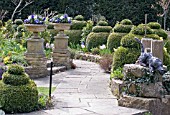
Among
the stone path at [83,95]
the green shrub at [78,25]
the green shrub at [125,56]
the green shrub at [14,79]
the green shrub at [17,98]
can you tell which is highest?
the green shrub at [78,25]

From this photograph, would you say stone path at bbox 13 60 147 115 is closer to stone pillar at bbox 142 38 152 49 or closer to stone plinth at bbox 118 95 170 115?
stone plinth at bbox 118 95 170 115

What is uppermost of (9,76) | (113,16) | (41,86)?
(113,16)

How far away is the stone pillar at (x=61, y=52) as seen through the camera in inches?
461

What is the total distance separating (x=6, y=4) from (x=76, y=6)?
4266 millimetres

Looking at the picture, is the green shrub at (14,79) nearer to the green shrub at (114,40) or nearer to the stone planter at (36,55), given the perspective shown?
the stone planter at (36,55)

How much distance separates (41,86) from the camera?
8625mm

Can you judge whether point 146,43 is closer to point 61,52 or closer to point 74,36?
point 61,52

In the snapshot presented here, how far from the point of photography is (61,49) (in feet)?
38.7

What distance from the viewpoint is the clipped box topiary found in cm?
590

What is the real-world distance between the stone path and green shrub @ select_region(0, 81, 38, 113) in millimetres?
200

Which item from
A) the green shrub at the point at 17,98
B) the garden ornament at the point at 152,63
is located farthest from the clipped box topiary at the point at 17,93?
the garden ornament at the point at 152,63

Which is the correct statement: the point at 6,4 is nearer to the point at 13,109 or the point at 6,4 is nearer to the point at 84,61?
the point at 84,61

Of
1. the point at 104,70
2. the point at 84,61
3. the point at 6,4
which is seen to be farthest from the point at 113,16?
the point at 104,70

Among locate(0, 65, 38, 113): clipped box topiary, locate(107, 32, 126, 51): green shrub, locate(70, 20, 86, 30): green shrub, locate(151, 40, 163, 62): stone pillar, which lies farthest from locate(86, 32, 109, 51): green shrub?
locate(0, 65, 38, 113): clipped box topiary
